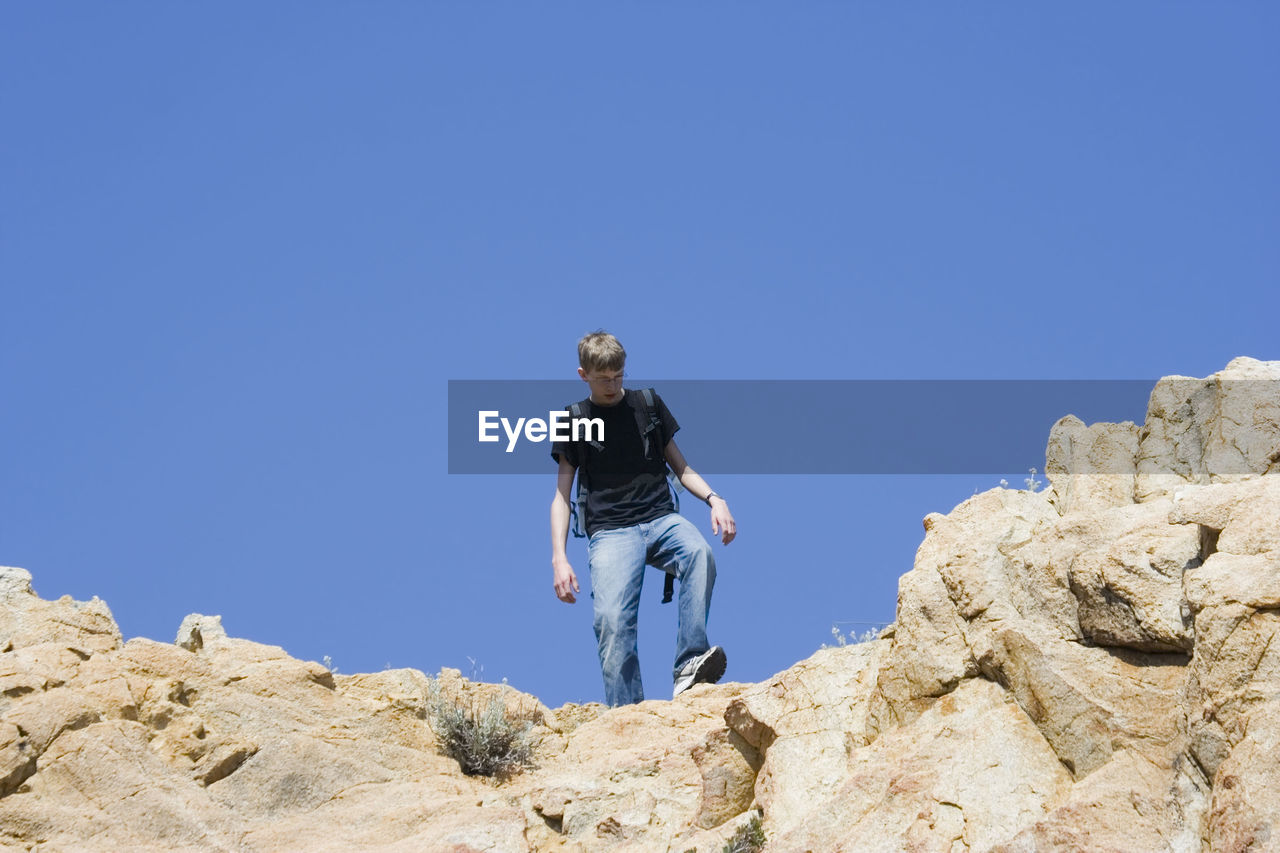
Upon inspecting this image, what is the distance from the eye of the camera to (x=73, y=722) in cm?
751

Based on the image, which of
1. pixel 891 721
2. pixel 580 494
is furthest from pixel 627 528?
pixel 891 721

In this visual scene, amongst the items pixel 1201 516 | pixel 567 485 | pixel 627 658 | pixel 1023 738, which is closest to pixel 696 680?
pixel 627 658

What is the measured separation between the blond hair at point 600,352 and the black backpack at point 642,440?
1.15 ft

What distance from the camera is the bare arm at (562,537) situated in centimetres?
940

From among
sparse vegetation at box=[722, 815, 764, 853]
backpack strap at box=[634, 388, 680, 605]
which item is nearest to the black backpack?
backpack strap at box=[634, 388, 680, 605]

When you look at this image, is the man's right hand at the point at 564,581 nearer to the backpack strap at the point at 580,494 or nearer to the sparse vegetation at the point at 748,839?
the backpack strap at the point at 580,494

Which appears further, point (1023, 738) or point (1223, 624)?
point (1023, 738)

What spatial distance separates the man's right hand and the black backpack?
32 cm

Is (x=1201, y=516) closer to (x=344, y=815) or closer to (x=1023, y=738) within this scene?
(x=1023, y=738)

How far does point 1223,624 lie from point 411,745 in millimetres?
5140

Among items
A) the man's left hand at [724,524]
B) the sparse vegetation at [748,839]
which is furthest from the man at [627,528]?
the sparse vegetation at [748,839]

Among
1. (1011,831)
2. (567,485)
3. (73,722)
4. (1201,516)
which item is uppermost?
(567,485)

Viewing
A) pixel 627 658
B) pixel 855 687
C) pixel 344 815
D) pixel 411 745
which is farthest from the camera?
pixel 627 658

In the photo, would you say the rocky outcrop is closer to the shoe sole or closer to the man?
the shoe sole
